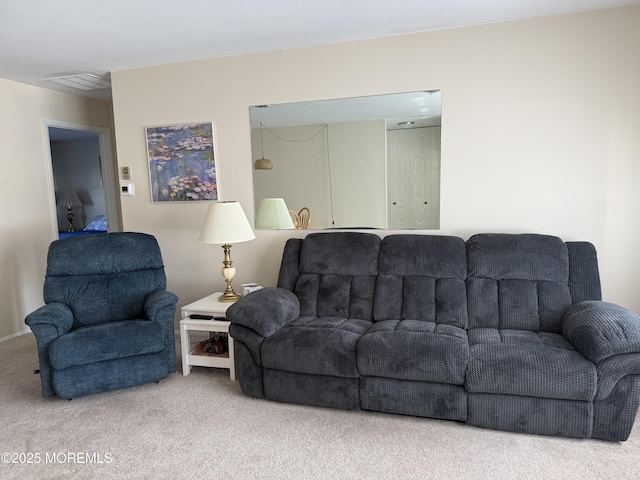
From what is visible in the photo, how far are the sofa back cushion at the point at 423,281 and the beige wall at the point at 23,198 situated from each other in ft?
11.0

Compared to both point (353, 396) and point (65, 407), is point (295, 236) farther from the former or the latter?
point (65, 407)

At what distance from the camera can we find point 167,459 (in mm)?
2072

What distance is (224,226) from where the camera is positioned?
9.93 feet

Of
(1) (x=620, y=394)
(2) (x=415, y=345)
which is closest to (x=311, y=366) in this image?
(2) (x=415, y=345)

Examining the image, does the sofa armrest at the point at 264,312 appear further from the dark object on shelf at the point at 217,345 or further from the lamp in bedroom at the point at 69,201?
the lamp in bedroom at the point at 69,201

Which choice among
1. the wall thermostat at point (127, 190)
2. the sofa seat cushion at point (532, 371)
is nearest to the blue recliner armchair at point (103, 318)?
the wall thermostat at point (127, 190)

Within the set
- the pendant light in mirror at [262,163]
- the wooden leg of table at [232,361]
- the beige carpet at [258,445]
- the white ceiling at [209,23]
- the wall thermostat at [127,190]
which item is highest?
the white ceiling at [209,23]

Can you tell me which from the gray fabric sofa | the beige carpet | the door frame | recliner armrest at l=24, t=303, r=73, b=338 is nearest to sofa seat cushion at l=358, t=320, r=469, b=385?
the gray fabric sofa

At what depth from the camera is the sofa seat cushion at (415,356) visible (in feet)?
7.23

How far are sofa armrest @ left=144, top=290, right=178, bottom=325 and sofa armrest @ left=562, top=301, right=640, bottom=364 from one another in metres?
2.37

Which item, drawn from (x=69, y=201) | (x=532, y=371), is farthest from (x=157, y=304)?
(x=69, y=201)

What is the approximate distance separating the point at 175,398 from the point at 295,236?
4.78 feet

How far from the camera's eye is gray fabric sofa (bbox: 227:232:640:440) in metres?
2.09

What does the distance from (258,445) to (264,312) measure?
0.73 m
